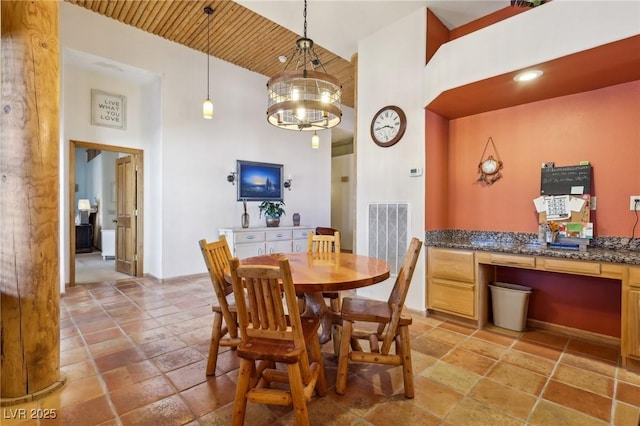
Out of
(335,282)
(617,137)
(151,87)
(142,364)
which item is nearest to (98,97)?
(151,87)

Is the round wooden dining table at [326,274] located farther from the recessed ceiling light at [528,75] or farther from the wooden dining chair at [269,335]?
the recessed ceiling light at [528,75]

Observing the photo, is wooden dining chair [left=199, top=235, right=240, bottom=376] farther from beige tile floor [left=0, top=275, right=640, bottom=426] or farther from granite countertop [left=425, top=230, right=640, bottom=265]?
granite countertop [left=425, top=230, right=640, bottom=265]

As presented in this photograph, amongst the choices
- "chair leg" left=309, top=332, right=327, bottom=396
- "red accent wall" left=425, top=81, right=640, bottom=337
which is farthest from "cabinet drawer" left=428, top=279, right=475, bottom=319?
"chair leg" left=309, top=332, right=327, bottom=396

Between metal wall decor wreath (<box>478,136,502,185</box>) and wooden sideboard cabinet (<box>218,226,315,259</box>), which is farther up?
metal wall decor wreath (<box>478,136,502,185</box>)

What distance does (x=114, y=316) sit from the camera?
3.29 metres

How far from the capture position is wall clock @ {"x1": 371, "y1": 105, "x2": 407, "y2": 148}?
11.5 feet

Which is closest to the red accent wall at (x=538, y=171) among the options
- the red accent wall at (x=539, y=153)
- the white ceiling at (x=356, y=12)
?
the red accent wall at (x=539, y=153)

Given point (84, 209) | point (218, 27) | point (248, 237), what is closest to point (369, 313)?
point (248, 237)

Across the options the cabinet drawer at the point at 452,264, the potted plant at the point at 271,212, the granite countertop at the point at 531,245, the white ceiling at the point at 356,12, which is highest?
the white ceiling at the point at 356,12

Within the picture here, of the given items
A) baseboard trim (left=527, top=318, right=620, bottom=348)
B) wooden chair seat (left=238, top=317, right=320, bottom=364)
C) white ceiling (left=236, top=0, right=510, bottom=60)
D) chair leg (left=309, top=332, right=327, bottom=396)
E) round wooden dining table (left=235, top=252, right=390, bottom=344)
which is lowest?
baseboard trim (left=527, top=318, right=620, bottom=348)

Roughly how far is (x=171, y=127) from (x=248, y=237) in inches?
83.4

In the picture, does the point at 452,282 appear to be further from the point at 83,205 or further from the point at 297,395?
the point at 83,205

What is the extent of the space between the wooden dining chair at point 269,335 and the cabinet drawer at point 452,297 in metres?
2.04

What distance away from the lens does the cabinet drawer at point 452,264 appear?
3029mm
